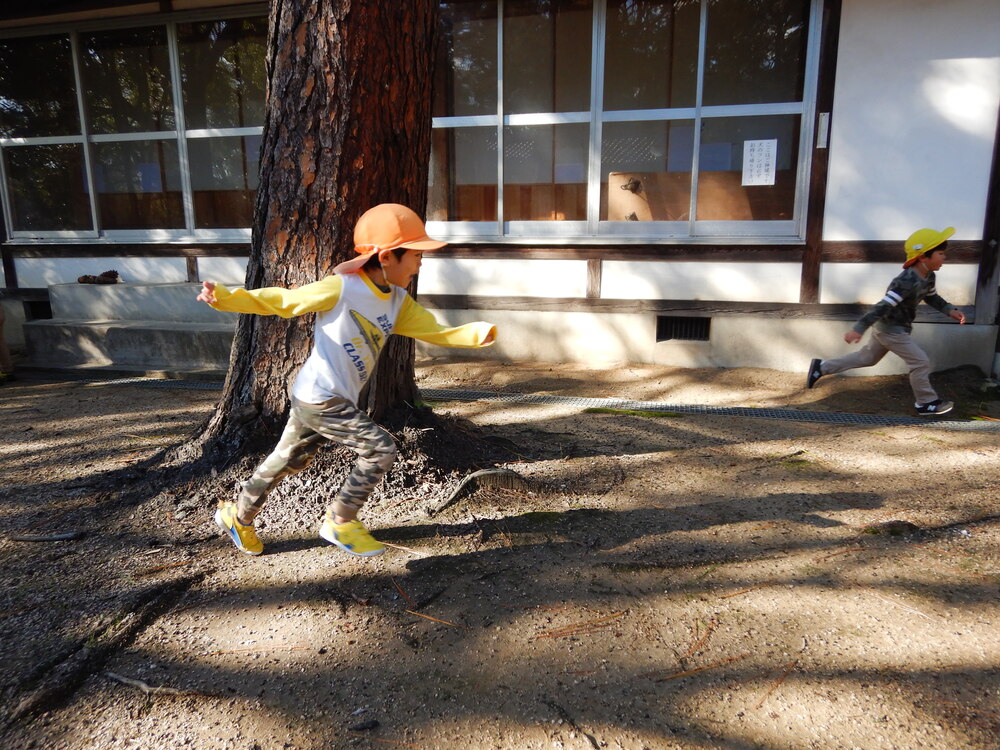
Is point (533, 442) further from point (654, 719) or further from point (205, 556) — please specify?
point (654, 719)

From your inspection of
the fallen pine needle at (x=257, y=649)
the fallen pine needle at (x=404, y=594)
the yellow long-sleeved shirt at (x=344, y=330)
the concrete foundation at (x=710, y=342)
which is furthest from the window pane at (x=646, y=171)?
the fallen pine needle at (x=257, y=649)

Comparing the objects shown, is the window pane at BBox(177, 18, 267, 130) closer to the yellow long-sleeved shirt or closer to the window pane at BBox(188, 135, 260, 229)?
the window pane at BBox(188, 135, 260, 229)

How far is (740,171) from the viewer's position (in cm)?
688

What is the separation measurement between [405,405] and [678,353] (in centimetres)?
412

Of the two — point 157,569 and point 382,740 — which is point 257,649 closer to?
point 382,740

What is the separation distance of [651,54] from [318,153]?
17.7 feet

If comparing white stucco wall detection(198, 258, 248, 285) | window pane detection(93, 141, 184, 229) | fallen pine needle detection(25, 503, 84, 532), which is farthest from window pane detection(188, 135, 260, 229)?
fallen pine needle detection(25, 503, 84, 532)

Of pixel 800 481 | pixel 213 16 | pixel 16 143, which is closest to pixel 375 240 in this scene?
pixel 800 481

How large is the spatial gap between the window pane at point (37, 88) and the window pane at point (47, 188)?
0.28 m

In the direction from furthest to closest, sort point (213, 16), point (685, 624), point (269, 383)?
point (213, 16)
point (269, 383)
point (685, 624)

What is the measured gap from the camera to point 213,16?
314 inches

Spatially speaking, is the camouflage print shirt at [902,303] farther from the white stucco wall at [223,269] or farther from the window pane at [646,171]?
the white stucco wall at [223,269]

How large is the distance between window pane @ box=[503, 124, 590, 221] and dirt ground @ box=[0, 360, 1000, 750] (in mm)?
3917

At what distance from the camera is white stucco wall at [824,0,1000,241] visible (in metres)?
5.89
